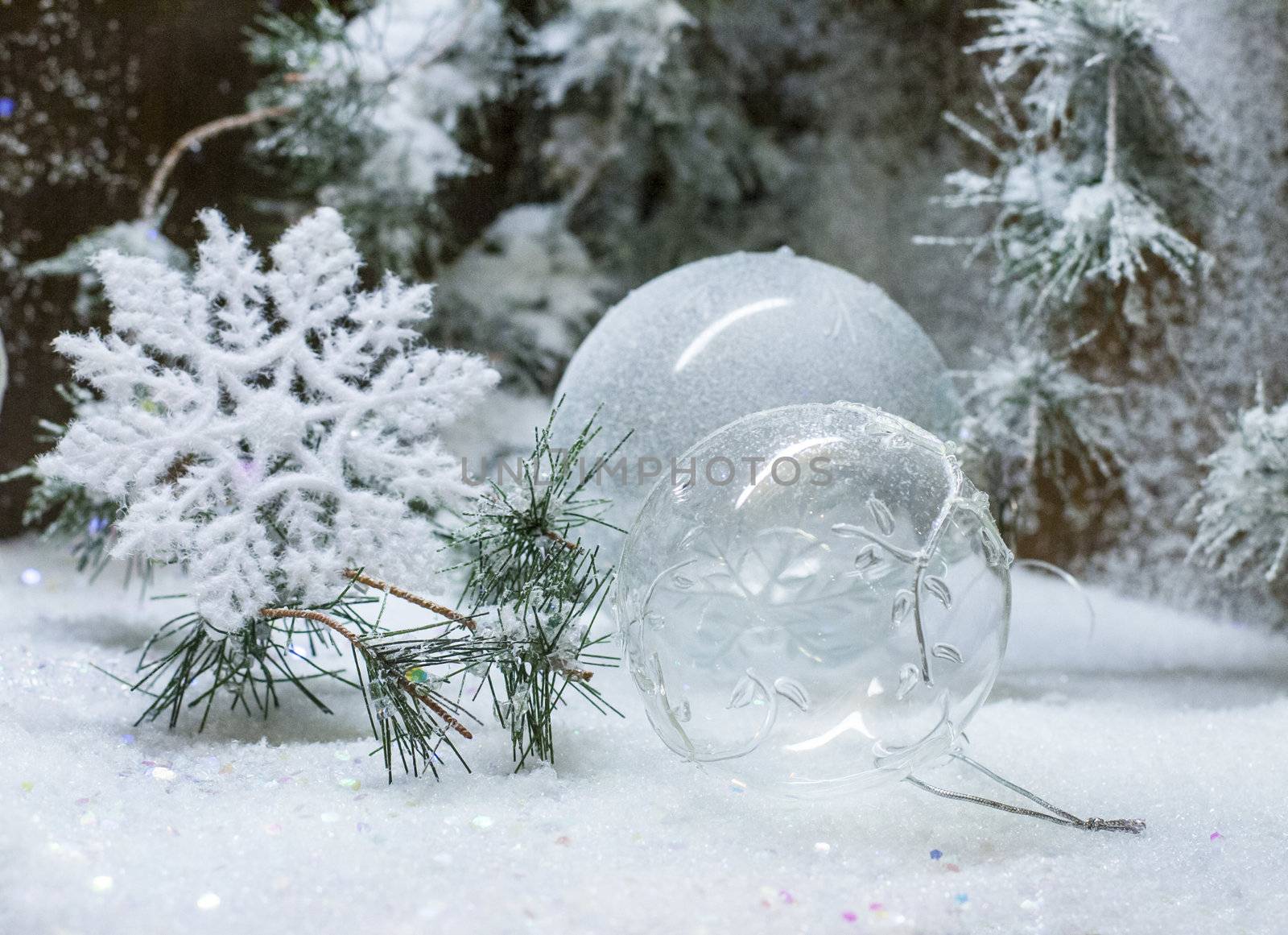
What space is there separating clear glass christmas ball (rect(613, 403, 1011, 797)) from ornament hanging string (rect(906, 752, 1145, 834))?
5 cm

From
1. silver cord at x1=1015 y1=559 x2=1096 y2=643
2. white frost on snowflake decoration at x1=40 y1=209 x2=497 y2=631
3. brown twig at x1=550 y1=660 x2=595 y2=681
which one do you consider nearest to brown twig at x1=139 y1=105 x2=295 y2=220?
white frost on snowflake decoration at x1=40 y1=209 x2=497 y2=631

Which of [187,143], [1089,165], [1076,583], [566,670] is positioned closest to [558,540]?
[566,670]

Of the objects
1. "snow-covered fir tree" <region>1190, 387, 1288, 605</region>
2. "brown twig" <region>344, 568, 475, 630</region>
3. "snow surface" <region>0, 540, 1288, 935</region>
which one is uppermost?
"snow-covered fir tree" <region>1190, 387, 1288, 605</region>

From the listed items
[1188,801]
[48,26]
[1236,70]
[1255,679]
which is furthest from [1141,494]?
[48,26]

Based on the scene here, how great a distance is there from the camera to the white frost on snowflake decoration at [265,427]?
0.83 m

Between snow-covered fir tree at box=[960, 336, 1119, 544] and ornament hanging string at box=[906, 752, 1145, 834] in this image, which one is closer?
ornament hanging string at box=[906, 752, 1145, 834]

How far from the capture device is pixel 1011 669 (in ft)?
4.17

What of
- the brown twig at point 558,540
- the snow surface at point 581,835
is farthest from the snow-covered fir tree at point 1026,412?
the brown twig at point 558,540

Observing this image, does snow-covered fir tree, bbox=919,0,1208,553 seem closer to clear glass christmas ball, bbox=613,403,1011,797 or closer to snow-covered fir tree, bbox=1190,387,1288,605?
snow-covered fir tree, bbox=1190,387,1288,605

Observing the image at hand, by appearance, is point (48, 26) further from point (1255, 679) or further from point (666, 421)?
point (1255, 679)

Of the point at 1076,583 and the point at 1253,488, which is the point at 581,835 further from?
the point at 1253,488

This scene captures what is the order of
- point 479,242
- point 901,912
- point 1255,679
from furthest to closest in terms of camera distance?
point 479,242 < point 1255,679 < point 901,912

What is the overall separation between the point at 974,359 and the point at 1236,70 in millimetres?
529

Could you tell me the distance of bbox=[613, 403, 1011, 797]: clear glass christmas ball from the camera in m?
0.76
